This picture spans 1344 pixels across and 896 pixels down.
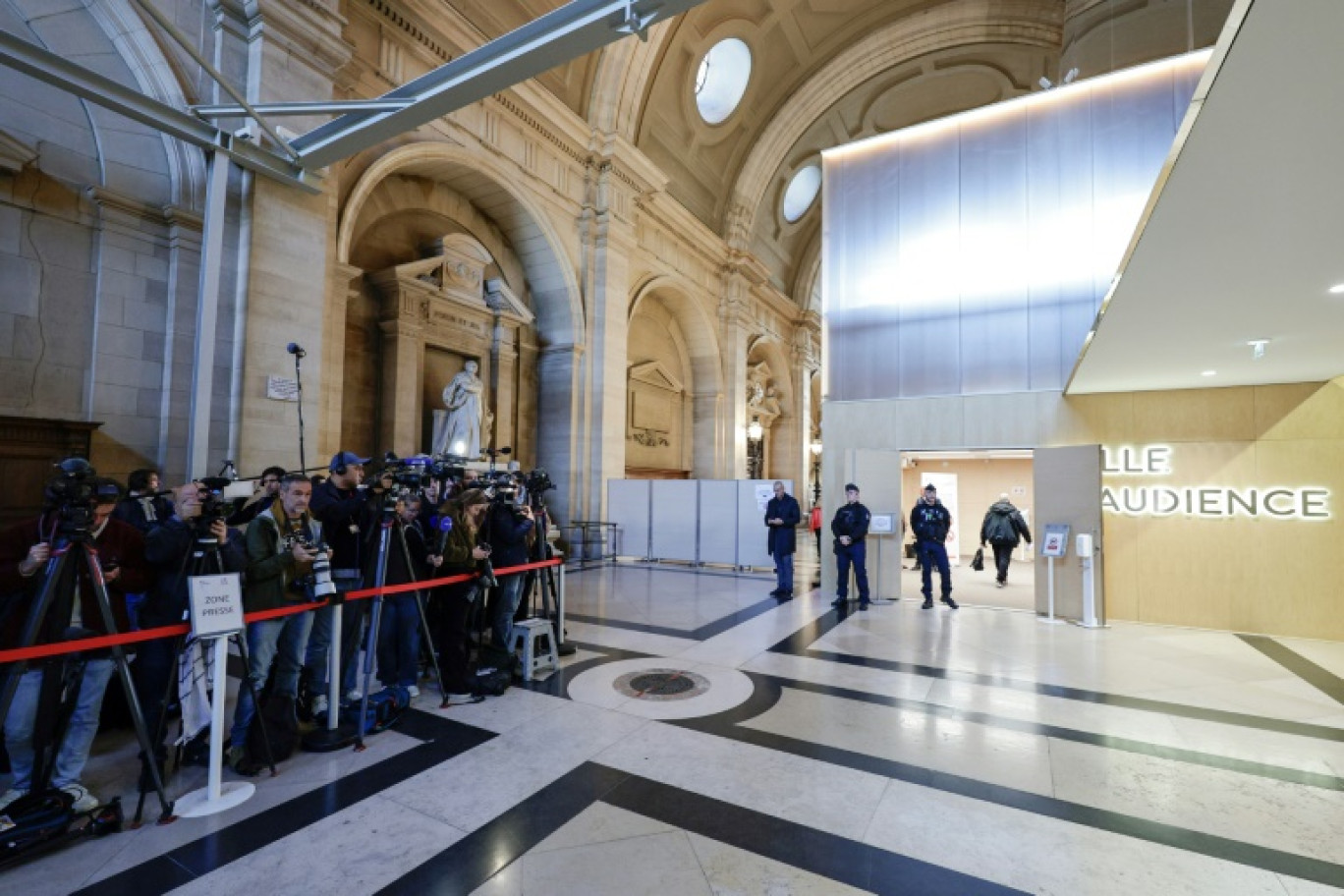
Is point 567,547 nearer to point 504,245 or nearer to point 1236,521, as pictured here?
point 504,245

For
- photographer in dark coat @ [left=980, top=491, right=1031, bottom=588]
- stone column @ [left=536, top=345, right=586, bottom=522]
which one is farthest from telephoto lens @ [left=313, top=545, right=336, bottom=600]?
photographer in dark coat @ [left=980, top=491, right=1031, bottom=588]

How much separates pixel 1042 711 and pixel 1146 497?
490 cm

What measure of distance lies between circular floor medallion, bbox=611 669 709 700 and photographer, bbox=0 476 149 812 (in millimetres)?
3183

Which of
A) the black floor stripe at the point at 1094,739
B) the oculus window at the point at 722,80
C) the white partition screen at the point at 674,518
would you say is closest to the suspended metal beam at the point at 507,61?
the black floor stripe at the point at 1094,739

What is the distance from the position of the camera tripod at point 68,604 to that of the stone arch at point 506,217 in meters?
7.41

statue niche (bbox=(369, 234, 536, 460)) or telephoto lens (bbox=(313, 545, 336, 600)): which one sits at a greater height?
statue niche (bbox=(369, 234, 536, 460))

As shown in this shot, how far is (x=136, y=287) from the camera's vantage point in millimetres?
6883

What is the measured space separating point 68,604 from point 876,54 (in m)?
24.2

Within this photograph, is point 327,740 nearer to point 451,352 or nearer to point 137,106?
point 137,106

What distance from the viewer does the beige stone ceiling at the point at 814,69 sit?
13859 mm

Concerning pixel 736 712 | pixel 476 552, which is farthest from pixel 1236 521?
pixel 476 552

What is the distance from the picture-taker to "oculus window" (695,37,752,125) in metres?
18.0

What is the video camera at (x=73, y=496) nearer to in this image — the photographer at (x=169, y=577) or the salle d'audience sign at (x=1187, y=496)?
the photographer at (x=169, y=577)

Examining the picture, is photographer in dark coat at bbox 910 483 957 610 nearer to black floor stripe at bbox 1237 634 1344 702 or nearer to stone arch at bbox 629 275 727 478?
black floor stripe at bbox 1237 634 1344 702
